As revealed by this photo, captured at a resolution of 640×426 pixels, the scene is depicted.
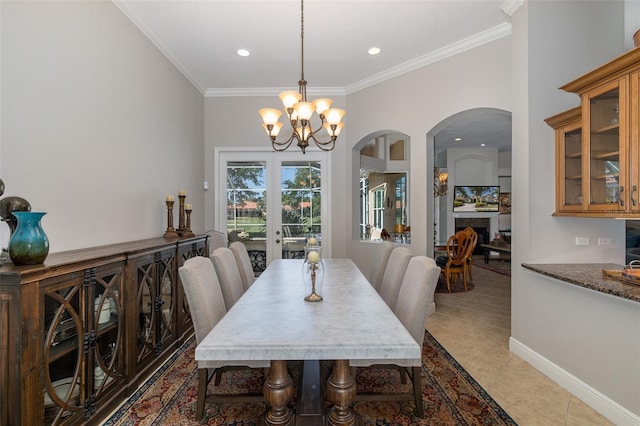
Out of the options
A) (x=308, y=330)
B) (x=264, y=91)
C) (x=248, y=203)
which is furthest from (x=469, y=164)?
(x=308, y=330)

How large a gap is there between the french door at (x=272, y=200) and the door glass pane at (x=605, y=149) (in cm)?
314

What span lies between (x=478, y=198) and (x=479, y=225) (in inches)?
32.2

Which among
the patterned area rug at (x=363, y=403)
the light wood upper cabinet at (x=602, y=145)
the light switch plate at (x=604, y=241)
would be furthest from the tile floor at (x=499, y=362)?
the light wood upper cabinet at (x=602, y=145)

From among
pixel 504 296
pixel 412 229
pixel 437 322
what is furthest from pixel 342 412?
pixel 504 296

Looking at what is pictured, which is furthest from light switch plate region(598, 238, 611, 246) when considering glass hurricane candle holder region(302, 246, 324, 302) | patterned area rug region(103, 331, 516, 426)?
glass hurricane candle holder region(302, 246, 324, 302)

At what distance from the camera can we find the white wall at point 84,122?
1.78 meters

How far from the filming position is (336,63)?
388 centimetres

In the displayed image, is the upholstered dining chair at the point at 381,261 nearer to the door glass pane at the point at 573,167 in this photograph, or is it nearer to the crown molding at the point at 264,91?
the door glass pane at the point at 573,167

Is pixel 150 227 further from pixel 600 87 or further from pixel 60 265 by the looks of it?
pixel 600 87

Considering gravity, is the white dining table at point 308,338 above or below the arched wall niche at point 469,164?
below

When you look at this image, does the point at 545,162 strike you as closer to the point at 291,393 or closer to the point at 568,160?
the point at 568,160

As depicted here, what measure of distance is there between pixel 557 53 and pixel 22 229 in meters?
4.00

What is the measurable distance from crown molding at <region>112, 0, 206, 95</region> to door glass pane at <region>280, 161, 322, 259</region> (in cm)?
172

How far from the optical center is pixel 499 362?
2617 millimetres
